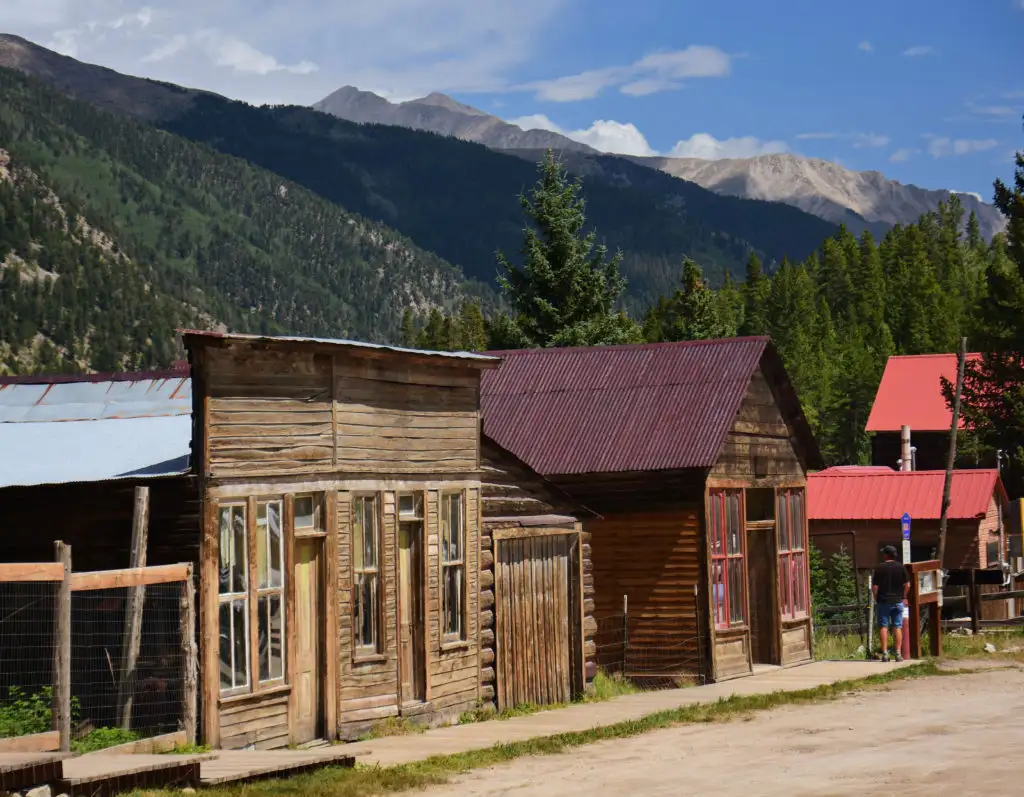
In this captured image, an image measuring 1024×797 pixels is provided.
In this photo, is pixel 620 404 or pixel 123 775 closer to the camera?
pixel 123 775

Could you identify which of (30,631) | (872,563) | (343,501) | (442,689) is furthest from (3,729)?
(872,563)

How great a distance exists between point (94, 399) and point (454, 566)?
5.24 meters

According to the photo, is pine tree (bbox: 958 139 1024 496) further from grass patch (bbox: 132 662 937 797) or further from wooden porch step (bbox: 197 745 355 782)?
→ wooden porch step (bbox: 197 745 355 782)

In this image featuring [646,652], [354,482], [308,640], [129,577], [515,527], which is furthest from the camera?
[646,652]

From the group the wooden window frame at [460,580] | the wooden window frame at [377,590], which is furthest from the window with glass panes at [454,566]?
the wooden window frame at [377,590]

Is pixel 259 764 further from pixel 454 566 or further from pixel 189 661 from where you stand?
pixel 454 566

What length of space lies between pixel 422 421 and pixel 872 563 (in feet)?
125

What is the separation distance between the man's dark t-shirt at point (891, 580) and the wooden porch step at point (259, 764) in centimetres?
1394

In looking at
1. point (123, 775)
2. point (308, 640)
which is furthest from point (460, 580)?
point (123, 775)

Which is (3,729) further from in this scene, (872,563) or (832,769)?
(872,563)

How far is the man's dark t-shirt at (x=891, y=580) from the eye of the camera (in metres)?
26.7

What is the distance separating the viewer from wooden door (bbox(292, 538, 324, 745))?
17.2 meters

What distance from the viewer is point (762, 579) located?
27656 millimetres

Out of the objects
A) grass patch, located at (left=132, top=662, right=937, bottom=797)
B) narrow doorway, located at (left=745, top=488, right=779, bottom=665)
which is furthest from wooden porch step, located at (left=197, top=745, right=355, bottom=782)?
narrow doorway, located at (left=745, top=488, right=779, bottom=665)
